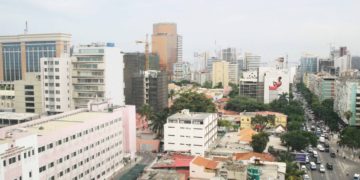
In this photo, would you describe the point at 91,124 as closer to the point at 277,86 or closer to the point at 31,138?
the point at 31,138

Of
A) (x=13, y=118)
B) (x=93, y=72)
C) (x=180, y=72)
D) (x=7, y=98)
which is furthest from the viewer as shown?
(x=180, y=72)

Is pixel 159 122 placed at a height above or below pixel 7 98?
below

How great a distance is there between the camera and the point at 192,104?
64.6 metres

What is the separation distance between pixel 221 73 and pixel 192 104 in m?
76.2

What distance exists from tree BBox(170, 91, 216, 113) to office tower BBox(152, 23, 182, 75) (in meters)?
103

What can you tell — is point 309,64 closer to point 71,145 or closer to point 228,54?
point 228,54

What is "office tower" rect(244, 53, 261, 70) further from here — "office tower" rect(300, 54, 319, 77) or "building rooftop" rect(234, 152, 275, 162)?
"building rooftop" rect(234, 152, 275, 162)

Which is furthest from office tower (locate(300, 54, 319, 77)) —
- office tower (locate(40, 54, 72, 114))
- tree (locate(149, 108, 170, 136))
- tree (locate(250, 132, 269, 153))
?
office tower (locate(40, 54, 72, 114))

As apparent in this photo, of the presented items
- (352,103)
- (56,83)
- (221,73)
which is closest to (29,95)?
(56,83)

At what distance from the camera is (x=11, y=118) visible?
44281 mm

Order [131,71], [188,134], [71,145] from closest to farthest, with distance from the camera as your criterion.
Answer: [71,145]
[188,134]
[131,71]

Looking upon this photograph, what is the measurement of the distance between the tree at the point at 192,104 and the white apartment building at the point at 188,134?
61.2 feet

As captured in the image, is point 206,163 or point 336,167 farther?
point 336,167

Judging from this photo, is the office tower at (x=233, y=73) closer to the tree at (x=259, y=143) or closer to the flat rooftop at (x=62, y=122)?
the tree at (x=259, y=143)
